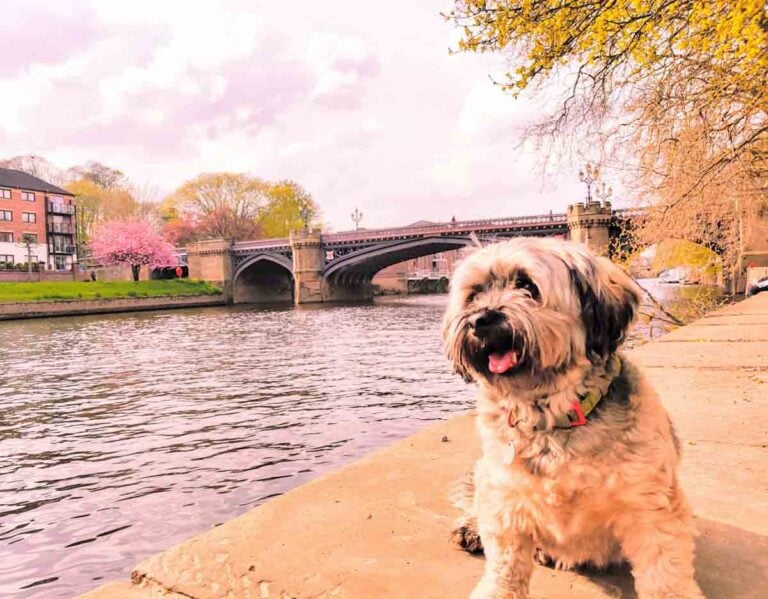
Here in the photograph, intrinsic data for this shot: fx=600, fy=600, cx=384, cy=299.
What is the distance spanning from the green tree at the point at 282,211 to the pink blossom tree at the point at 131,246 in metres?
17.8

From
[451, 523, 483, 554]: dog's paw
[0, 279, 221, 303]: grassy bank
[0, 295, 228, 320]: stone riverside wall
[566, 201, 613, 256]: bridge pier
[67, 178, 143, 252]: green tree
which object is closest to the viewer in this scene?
[451, 523, 483, 554]: dog's paw

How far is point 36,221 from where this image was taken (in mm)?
73812

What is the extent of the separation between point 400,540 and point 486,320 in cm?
112

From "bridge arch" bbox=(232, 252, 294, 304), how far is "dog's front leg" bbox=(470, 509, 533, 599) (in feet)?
200

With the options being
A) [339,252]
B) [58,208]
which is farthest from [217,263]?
[58,208]

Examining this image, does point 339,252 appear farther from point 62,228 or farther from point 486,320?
point 486,320

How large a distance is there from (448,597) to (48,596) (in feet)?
Result: 13.2

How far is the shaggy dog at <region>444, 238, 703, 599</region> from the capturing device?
2.01 metres

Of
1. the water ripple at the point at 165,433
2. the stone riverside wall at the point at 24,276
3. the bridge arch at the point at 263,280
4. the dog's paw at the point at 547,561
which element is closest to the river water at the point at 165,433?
the water ripple at the point at 165,433

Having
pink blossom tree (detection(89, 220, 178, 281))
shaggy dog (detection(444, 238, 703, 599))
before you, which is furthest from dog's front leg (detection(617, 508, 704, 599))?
pink blossom tree (detection(89, 220, 178, 281))

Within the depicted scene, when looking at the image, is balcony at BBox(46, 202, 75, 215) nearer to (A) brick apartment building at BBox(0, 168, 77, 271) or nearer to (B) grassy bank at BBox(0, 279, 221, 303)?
(A) brick apartment building at BBox(0, 168, 77, 271)

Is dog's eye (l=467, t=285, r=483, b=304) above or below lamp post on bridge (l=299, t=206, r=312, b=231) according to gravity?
below

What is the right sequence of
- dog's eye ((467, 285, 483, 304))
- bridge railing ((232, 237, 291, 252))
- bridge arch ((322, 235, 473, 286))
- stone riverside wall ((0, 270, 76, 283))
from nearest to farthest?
dog's eye ((467, 285, 483, 304)) < bridge arch ((322, 235, 473, 286)) < stone riverside wall ((0, 270, 76, 283)) < bridge railing ((232, 237, 291, 252))

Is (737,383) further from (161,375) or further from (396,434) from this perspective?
(161,375)
